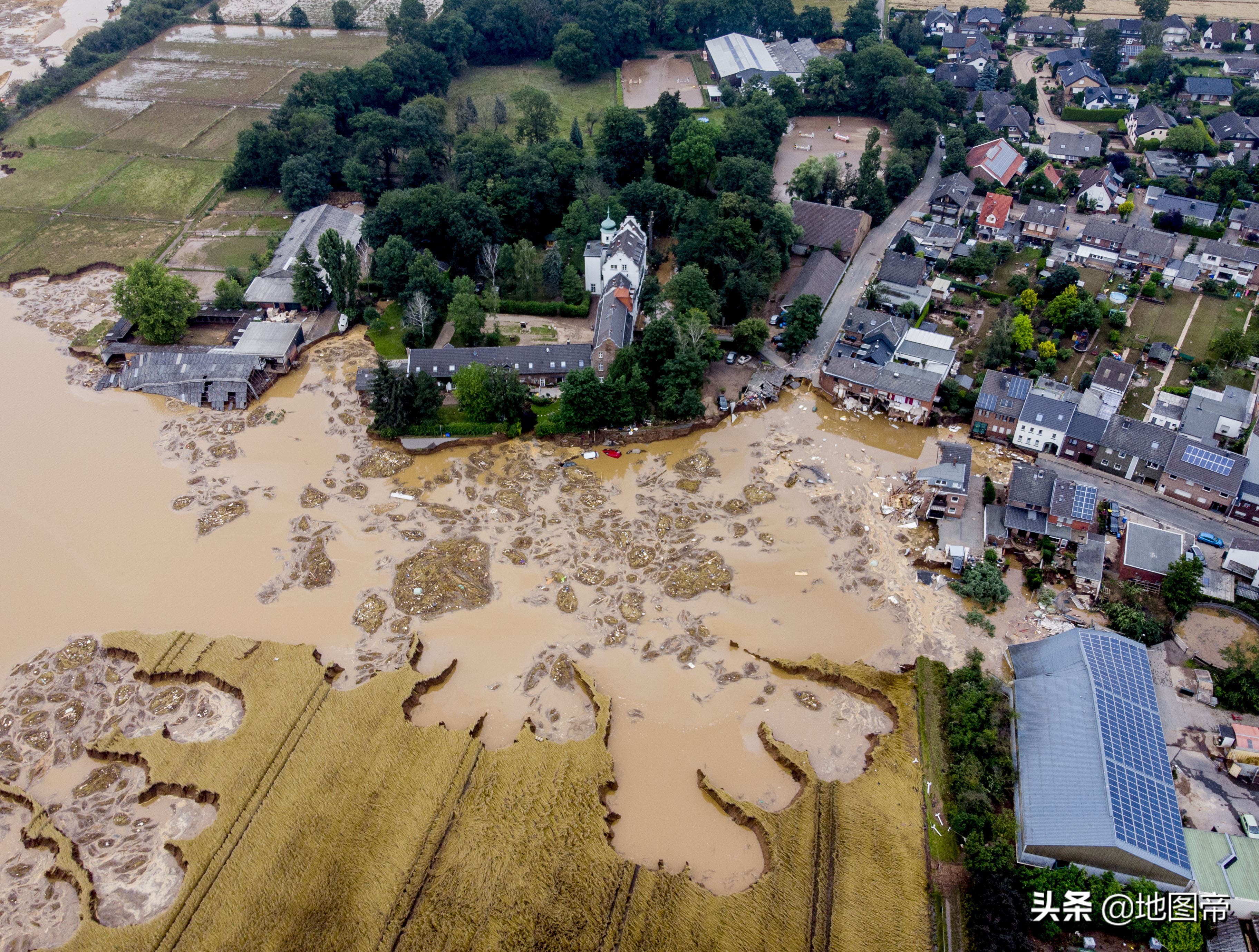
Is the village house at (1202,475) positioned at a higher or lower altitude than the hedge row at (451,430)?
higher

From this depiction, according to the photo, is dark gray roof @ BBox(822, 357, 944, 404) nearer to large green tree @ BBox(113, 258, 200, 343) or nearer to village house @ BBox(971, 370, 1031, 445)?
village house @ BBox(971, 370, 1031, 445)

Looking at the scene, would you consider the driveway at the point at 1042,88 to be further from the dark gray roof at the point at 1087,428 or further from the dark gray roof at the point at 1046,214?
the dark gray roof at the point at 1087,428

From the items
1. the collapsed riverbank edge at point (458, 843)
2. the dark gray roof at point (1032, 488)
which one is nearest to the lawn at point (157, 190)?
the collapsed riverbank edge at point (458, 843)

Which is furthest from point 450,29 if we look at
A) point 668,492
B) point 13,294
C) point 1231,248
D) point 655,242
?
point 1231,248

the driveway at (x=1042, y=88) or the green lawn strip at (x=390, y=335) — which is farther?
the driveway at (x=1042, y=88)

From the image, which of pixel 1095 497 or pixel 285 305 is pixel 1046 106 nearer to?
pixel 1095 497

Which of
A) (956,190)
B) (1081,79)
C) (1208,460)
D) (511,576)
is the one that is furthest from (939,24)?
(511,576)

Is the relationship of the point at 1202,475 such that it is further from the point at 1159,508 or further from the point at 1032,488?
the point at 1032,488
